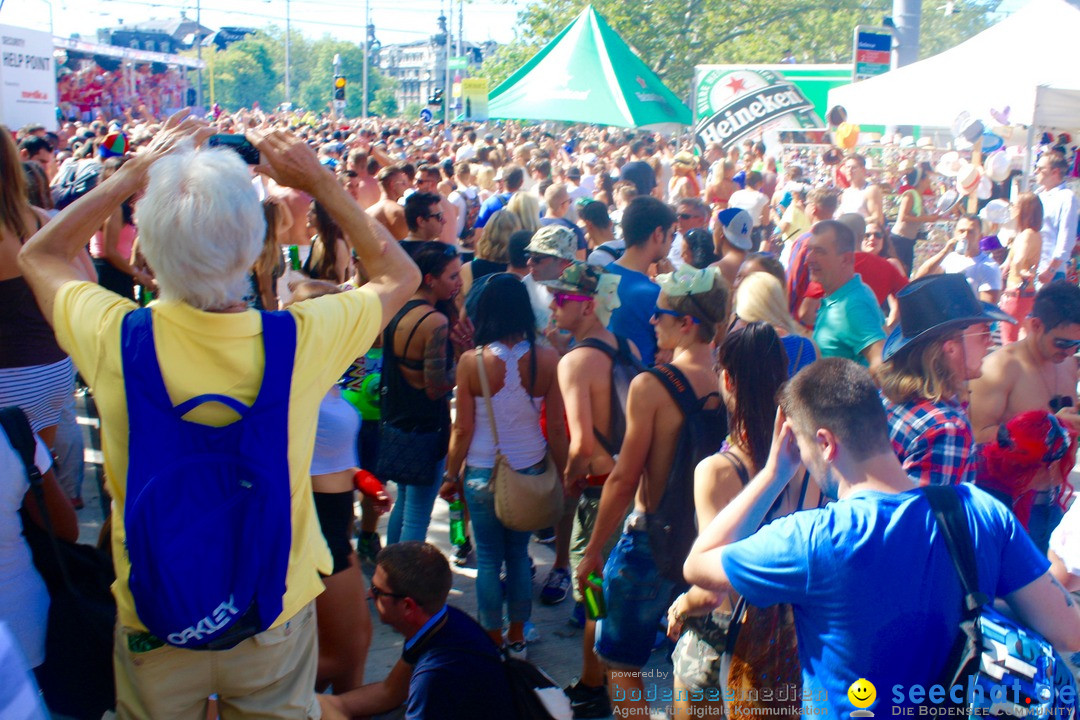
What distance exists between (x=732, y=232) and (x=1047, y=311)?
244cm

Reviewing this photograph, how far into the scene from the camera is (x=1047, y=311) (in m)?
3.67

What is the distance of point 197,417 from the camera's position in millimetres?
1750

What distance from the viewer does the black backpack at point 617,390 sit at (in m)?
3.63

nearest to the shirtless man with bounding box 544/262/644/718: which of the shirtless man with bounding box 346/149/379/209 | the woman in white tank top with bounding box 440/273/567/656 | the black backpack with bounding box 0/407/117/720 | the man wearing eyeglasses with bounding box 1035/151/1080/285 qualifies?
the woman in white tank top with bounding box 440/273/567/656

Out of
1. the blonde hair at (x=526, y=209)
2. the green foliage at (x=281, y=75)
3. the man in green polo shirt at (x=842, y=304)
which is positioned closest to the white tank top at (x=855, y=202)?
the blonde hair at (x=526, y=209)

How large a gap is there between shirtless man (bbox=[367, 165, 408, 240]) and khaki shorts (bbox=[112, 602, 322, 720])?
4130 millimetres

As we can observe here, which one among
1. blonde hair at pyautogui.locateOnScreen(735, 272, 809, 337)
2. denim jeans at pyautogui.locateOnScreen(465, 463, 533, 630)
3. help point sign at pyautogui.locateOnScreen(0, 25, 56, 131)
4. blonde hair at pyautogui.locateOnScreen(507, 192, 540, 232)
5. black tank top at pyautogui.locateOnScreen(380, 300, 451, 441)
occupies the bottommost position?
denim jeans at pyautogui.locateOnScreen(465, 463, 533, 630)

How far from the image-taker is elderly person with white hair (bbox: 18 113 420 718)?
5.71 ft

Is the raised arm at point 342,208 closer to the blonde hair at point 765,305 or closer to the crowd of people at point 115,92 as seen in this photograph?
the blonde hair at point 765,305

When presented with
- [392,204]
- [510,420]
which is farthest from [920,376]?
[392,204]

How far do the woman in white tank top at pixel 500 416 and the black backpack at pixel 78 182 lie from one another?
11.7ft

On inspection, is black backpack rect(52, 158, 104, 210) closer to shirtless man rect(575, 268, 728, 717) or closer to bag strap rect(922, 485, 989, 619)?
shirtless man rect(575, 268, 728, 717)

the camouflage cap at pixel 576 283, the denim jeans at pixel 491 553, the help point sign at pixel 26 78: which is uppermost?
the help point sign at pixel 26 78

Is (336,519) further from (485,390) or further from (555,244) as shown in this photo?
(555,244)
